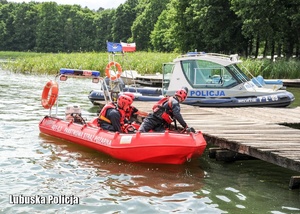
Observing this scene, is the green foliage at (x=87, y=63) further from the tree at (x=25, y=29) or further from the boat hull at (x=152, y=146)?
the tree at (x=25, y=29)

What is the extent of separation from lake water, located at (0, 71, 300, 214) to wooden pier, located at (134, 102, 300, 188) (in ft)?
1.83

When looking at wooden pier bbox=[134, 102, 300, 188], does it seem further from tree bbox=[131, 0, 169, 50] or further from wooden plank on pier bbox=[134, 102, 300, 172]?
tree bbox=[131, 0, 169, 50]

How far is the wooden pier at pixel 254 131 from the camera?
9.42 meters

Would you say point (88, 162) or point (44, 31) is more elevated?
point (44, 31)

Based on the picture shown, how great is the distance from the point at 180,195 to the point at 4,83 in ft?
72.9

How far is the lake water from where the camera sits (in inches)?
326

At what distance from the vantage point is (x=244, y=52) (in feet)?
161

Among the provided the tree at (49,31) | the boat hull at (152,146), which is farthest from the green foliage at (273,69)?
the tree at (49,31)

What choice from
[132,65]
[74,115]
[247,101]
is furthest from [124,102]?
[132,65]

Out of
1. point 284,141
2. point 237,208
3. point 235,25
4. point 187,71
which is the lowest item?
point 237,208

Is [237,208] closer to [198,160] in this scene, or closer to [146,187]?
[146,187]

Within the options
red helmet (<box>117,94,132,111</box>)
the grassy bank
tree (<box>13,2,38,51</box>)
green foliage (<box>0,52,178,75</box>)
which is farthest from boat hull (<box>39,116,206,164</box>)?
tree (<box>13,2,38,51</box>)

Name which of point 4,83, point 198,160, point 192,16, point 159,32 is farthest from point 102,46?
point 198,160

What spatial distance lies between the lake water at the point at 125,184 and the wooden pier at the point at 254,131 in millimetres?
558
